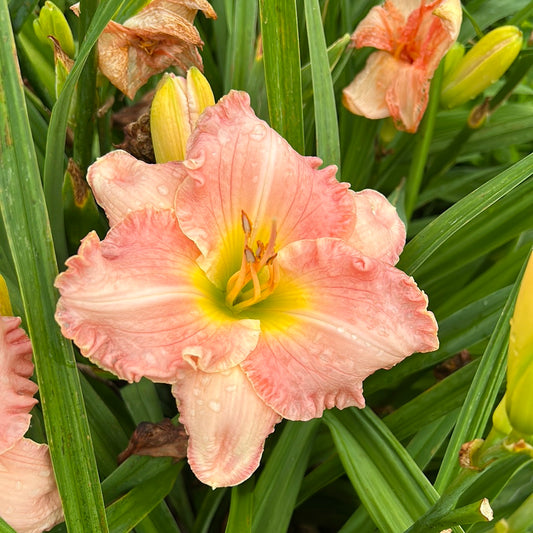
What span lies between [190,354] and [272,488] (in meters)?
0.27

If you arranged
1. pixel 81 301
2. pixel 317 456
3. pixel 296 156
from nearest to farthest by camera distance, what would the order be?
1. pixel 81 301
2. pixel 296 156
3. pixel 317 456

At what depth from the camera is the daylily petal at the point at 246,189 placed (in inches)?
22.7

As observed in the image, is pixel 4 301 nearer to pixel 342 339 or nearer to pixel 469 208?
pixel 342 339

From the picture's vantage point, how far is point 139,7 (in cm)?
72

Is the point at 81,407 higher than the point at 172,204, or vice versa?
the point at 172,204

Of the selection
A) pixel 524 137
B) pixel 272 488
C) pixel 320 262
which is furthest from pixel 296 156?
pixel 524 137

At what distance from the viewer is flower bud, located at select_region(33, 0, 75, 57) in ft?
2.35

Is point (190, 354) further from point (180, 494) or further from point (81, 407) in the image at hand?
point (180, 494)

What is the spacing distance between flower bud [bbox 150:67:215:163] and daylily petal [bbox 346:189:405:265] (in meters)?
0.17

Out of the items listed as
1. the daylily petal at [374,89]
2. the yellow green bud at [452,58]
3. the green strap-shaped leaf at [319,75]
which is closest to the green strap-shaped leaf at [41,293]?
the green strap-shaped leaf at [319,75]

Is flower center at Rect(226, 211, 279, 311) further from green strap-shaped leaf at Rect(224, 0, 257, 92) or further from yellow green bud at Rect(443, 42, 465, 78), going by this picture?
yellow green bud at Rect(443, 42, 465, 78)

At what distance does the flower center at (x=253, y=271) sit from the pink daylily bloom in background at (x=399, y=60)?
33 centimetres

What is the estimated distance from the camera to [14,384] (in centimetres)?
55

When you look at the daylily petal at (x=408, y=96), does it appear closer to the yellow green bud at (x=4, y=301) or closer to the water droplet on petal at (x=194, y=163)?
the water droplet on petal at (x=194, y=163)
